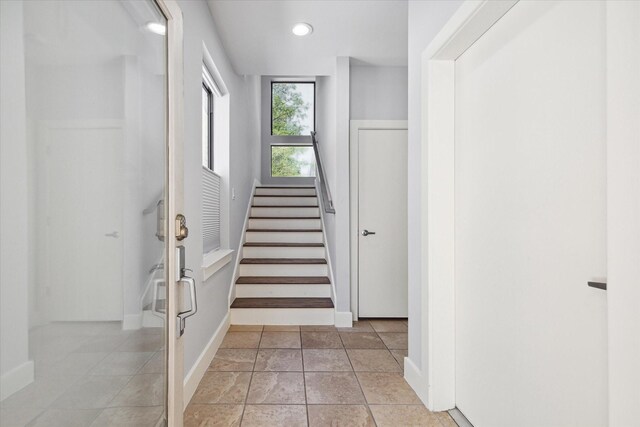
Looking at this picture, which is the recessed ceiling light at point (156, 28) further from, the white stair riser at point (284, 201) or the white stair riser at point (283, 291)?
the white stair riser at point (284, 201)

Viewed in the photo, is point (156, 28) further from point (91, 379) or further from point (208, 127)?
point (208, 127)

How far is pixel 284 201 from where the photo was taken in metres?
4.97

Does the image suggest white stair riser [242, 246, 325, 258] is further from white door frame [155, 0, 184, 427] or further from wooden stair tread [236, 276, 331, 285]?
white door frame [155, 0, 184, 427]

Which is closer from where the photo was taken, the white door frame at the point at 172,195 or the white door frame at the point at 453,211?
the white door frame at the point at 453,211

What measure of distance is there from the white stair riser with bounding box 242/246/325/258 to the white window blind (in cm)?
79

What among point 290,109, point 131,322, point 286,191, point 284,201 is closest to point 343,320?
point 131,322

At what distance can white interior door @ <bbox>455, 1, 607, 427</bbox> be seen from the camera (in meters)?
0.97

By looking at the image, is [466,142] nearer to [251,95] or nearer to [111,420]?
[111,420]

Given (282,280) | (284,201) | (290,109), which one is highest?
(290,109)

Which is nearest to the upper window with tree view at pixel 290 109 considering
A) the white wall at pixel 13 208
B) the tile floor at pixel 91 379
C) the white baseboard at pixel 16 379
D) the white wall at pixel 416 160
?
the white wall at pixel 416 160

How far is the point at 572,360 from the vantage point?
1.03 metres

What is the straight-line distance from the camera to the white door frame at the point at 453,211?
75 centimetres

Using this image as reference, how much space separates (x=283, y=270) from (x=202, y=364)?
1564 millimetres

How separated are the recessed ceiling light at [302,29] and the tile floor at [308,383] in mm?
2443
